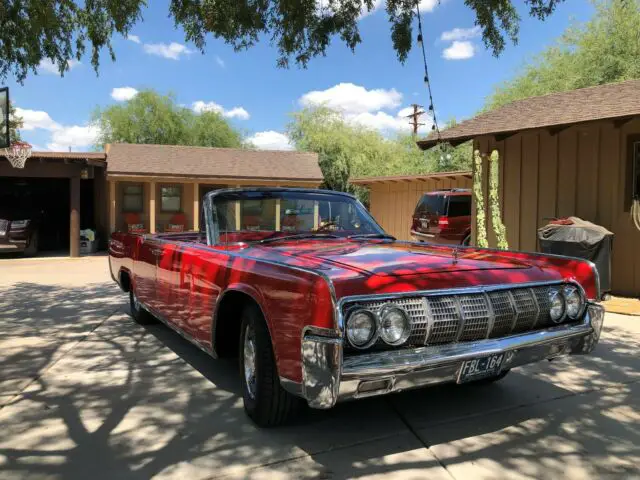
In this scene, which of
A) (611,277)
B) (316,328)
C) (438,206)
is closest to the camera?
(316,328)

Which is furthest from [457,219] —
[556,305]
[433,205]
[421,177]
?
[556,305]

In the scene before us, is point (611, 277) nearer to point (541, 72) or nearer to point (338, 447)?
point (338, 447)

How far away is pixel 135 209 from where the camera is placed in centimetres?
1966

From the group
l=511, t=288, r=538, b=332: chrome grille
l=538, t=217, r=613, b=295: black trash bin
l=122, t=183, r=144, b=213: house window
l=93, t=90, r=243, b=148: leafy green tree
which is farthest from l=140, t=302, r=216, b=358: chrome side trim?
l=93, t=90, r=243, b=148: leafy green tree

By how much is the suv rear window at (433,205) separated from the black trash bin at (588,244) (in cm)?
488

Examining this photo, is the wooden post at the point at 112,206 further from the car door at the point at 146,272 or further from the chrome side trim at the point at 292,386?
the chrome side trim at the point at 292,386

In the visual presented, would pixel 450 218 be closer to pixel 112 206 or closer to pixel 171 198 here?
pixel 112 206

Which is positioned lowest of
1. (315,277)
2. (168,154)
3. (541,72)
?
(315,277)

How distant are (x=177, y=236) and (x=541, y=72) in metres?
24.8

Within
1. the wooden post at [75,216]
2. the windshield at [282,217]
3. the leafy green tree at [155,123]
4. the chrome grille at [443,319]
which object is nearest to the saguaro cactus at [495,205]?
the windshield at [282,217]

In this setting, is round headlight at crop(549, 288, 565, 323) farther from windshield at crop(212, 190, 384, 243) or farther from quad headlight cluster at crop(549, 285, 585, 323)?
windshield at crop(212, 190, 384, 243)

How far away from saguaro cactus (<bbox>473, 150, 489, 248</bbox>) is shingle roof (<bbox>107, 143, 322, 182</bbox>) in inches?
391

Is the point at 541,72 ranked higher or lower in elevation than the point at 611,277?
higher

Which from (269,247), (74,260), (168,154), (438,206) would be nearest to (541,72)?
(438,206)
